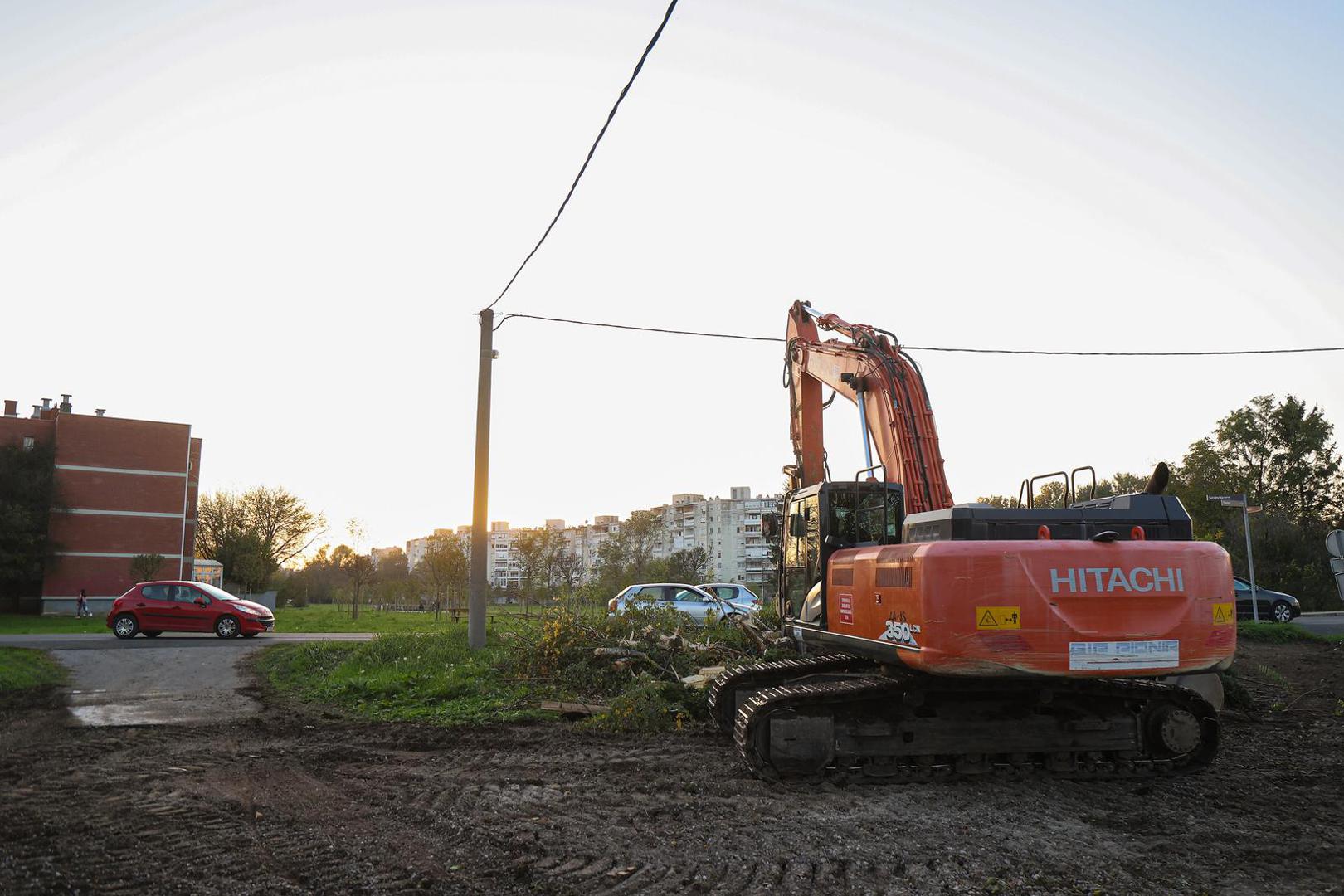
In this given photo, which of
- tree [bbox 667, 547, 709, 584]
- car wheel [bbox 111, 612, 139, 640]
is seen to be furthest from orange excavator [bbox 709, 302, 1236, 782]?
tree [bbox 667, 547, 709, 584]

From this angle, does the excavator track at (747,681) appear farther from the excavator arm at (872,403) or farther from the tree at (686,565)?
the tree at (686,565)

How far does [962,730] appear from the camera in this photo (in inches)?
270

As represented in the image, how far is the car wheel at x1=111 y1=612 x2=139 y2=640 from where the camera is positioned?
70.8 feet

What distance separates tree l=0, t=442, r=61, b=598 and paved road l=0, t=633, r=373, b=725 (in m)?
21.5

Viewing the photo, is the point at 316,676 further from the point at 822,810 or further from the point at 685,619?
the point at 822,810

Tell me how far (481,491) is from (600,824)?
406 inches

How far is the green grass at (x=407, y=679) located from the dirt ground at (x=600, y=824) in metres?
1.82

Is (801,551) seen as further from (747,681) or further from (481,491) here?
(481,491)

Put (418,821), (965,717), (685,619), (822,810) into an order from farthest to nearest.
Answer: (685,619) < (965,717) < (822,810) < (418,821)

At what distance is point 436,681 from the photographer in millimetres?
11688

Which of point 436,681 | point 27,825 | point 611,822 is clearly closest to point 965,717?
point 611,822

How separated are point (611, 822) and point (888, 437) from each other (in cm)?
521

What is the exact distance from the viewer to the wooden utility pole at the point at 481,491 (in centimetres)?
1470

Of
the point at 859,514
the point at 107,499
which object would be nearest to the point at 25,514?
the point at 107,499
